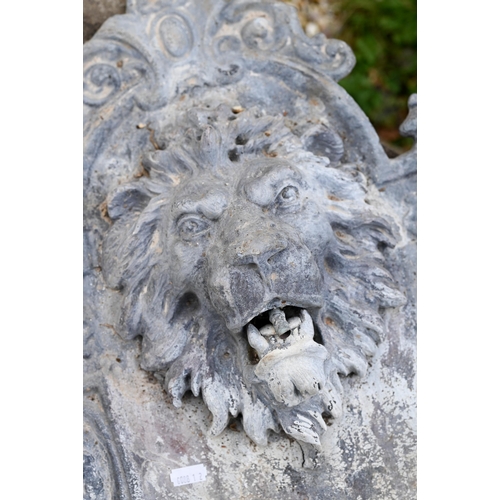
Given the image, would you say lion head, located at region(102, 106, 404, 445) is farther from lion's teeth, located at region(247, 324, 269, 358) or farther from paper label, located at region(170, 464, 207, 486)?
paper label, located at region(170, 464, 207, 486)

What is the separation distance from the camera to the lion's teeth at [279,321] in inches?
54.0

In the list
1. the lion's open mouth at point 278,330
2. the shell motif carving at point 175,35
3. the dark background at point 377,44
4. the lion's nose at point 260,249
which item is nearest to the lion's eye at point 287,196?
the lion's nose at point 260,249

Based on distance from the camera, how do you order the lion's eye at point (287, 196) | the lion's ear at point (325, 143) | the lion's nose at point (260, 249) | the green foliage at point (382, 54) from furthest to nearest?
the green foliage at point (382, 54)
the lion's ear at point (325, 143)
the lion's eye at point (287, 196)
the lion's nose at point (260, 249)

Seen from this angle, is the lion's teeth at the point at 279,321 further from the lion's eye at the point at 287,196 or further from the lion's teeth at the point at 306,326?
the lion's eye at the point at 287,196

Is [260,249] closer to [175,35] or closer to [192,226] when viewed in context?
[192,226]

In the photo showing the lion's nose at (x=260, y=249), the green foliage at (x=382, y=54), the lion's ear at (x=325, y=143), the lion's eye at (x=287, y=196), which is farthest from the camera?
the green foliage at (x=382, y=54)

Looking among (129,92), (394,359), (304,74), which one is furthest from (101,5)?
(394,359)

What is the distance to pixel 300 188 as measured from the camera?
148cm

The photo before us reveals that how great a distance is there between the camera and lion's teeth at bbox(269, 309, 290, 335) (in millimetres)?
1372

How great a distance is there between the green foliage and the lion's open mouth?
1.79m

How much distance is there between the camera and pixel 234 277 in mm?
1366

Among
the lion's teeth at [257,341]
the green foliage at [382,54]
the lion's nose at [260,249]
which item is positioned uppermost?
the green foliage at [382,54]

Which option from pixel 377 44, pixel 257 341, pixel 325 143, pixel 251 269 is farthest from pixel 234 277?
pixel 377 44

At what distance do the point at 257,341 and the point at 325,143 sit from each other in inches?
21.9
